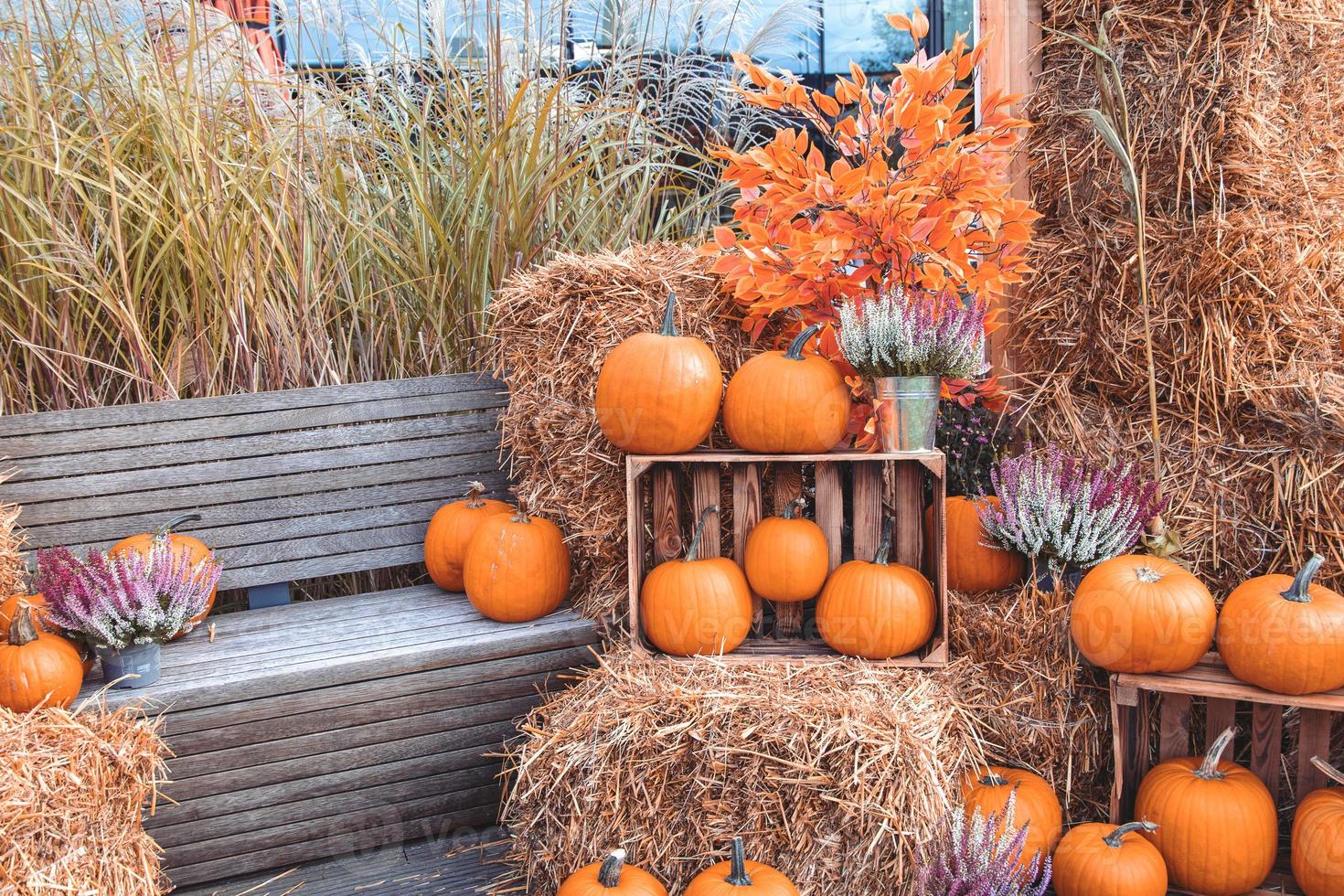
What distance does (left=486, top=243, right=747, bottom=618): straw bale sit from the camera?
226 centimetres

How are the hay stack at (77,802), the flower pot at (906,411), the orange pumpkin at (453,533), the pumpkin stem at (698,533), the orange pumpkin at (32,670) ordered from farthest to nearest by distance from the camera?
the orange pumpkin at (453,533)
the pumpkin stem at (698,533)
the flower pot at (906,411)
the orange pumpkin at (32,670)
the hay stack at (77,802)

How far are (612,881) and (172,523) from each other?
140 centimetres

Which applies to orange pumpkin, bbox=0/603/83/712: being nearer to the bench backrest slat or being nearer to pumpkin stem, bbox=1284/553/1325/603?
the bench backrest slat

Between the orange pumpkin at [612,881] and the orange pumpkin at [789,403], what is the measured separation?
0.85 m

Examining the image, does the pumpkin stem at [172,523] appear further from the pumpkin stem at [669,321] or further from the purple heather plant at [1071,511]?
the purple heather plant at [1071,511]

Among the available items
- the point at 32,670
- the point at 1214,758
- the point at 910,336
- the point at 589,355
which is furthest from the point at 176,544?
the point at 1214,758

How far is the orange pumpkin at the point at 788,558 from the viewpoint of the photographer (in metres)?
2.02

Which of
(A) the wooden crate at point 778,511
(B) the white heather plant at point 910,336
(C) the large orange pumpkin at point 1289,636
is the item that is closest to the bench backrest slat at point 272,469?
(A) the wooden crate at point 778,511

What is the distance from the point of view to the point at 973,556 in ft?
7.13

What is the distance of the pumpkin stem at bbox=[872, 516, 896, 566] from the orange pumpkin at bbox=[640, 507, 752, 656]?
0.29 metres

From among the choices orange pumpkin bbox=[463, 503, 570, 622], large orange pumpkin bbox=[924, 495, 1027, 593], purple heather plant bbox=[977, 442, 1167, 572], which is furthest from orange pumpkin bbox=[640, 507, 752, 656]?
purple heather plant bbox=[977, 442, 1167, 572]

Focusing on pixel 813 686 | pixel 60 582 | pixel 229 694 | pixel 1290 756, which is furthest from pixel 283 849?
pixel 1290 756

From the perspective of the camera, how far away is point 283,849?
210cm

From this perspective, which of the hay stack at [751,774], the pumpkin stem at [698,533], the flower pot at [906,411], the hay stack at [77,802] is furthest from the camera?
the pumpkin stem at [698,533]
